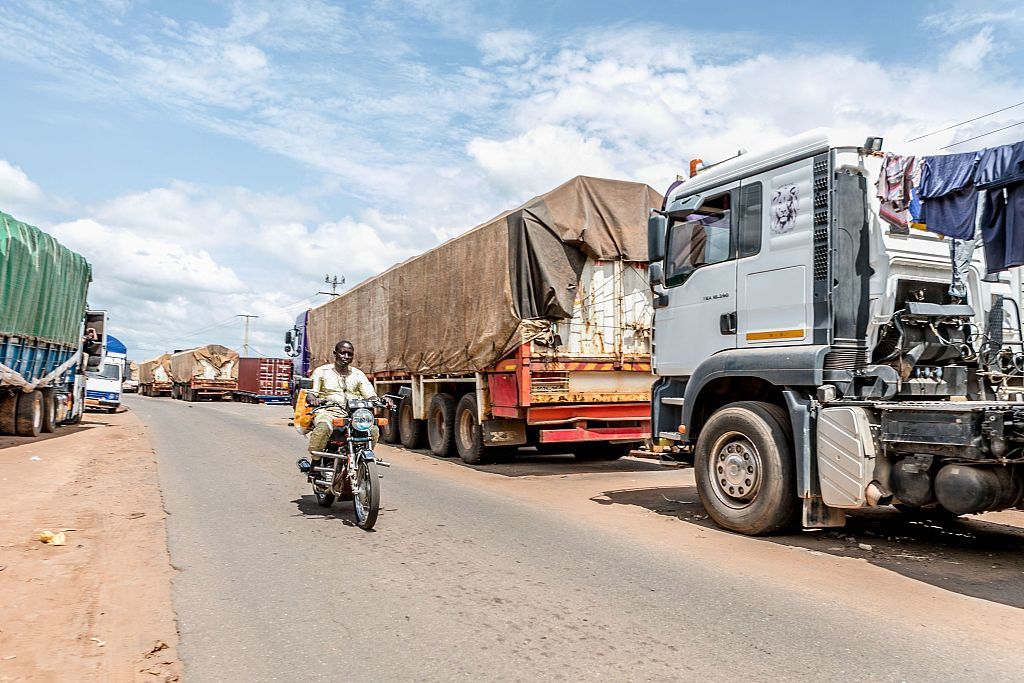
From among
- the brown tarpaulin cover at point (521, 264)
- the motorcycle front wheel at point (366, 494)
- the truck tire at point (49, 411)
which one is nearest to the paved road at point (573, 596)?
the motorcycle front wheel at point (366, 494)

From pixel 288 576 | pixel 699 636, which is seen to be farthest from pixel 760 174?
pixel 288 576

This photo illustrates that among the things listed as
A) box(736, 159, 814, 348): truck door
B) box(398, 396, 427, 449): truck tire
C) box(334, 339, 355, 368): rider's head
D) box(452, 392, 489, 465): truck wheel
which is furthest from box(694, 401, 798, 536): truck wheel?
box(398, 396, 427, 449): truck tire

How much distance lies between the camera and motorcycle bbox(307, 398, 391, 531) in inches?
269

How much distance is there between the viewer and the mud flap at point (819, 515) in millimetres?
6129

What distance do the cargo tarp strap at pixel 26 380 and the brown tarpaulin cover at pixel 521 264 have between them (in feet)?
24.2

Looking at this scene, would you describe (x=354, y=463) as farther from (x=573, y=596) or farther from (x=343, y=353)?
(x=573, y=596)

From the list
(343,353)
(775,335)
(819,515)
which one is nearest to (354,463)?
(343,353)

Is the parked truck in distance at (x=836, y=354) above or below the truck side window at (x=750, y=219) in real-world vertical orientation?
below

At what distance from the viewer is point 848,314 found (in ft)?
20.4

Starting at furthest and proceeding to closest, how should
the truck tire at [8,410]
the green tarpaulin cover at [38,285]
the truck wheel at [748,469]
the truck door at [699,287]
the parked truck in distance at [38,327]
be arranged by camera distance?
the truck tire at [8,410] < the parked truck in distance at [38,327] < the green tarpaulin cover at [38,285] < the truck door at [699,287] < the truck wheel at [748,469]

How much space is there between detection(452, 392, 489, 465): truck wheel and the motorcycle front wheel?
5066 millimetres

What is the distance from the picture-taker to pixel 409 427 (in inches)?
603

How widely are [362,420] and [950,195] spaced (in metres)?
5.21

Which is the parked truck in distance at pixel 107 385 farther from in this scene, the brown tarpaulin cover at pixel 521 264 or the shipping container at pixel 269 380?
the brown tarpaulin cover at pixel 521 264
